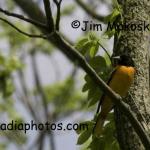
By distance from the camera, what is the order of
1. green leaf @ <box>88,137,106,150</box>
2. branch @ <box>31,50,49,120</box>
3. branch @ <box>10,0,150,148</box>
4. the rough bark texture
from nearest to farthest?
branch @ <box>10,0,150,148</box> → the rough bark texture → green leaf @ <box>88,137,106,150</box> → branch @ <box>31,50,49,120</box>

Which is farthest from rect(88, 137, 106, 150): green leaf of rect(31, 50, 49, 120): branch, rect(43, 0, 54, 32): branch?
rect(31, 50, 49, 120): branch

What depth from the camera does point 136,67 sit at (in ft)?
12.7

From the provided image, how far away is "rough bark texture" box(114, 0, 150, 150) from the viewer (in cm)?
362

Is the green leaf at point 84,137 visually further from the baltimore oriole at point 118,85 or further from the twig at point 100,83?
the twig at point 100,83

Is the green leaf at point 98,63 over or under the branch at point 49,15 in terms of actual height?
under

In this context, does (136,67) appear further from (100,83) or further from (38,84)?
(38,84)

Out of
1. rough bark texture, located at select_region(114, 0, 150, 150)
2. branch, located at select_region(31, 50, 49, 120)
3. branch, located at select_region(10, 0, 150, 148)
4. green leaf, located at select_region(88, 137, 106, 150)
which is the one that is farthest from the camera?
branch, located at select_region(31, 50, 49, 120)

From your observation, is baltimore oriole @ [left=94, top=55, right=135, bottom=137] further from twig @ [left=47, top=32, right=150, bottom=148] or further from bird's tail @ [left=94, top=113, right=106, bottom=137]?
twig @ [left=47, top=32, right=150, bottom=148]

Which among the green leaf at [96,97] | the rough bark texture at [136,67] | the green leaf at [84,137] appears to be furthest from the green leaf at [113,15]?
the green leaf at [84,137]

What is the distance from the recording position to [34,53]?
39.3ft

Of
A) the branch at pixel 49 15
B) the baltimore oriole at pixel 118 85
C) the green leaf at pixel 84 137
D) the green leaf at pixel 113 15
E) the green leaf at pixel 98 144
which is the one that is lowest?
the green leaf at pixel 98 144

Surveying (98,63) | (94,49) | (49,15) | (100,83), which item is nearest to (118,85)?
(98,63)

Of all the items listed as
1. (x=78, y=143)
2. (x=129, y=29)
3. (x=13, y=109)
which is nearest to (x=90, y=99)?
(x=78, y=143)

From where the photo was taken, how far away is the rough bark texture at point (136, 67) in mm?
3615
